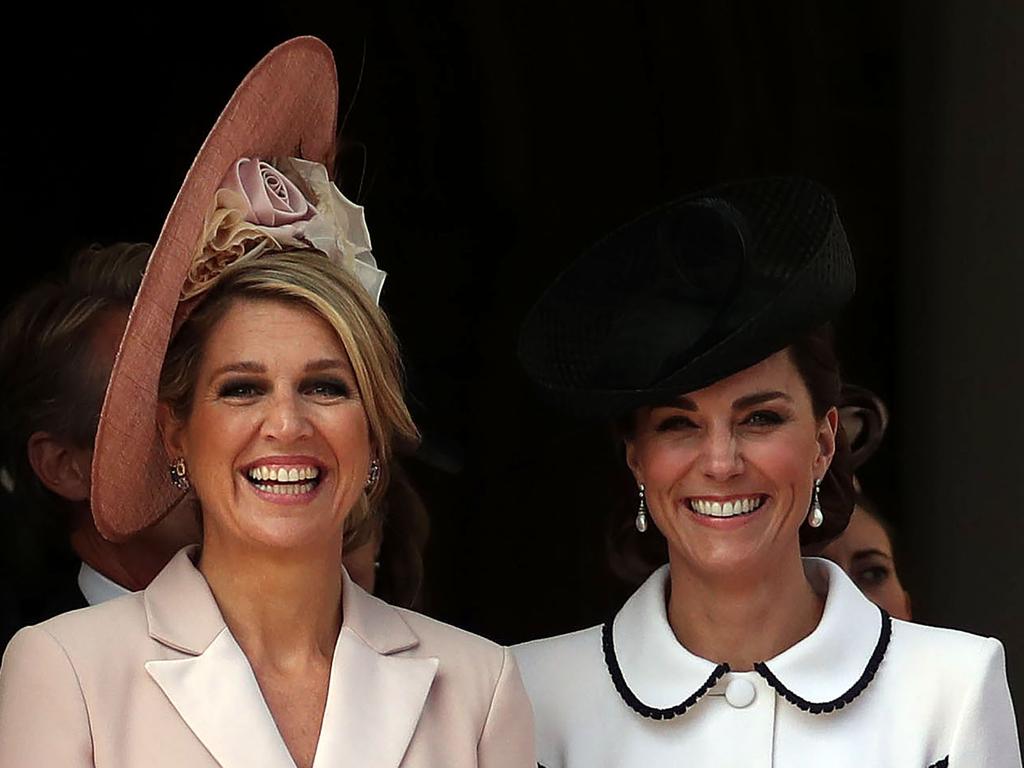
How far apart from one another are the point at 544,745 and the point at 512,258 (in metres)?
2.54

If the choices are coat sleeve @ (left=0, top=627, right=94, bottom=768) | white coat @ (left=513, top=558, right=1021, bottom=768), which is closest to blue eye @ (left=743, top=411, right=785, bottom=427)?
white coat @ (left=513, top=558, right=1021, bottom=768)

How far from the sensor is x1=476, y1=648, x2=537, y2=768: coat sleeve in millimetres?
3826

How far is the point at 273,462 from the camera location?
3697 mm

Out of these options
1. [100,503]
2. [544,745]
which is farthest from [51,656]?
[544,745]

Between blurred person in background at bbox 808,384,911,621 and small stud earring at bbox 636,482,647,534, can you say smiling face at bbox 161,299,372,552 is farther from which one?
blurred person in background at bbox 808,384,911,621

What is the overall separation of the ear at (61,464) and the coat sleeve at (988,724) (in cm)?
180

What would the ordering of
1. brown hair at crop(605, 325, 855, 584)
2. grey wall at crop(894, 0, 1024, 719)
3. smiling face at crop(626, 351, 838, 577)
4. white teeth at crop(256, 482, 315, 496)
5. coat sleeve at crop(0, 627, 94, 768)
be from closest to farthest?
1. coat sleeve at crop(0, 627, 94, 768)
2. white teeth at crop(256, 482, 315, 496)
3. smiling face at crop(626, 351, 838, 577)
4. brown hair at crop(605, 325, 855, 584)
5. grey wall at crop(894, 0, 1024, 719)

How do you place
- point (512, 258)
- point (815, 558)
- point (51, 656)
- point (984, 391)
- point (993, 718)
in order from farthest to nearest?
point (512, 258)
point (984, 391)
point (815, 558)
point (993, 718)
point (51, 656)

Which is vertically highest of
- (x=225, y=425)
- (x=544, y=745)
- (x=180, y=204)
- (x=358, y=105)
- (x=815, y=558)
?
(x=358, y=105)

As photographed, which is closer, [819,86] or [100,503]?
[100,503]

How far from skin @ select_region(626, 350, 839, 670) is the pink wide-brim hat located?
829 mm

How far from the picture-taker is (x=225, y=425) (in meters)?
3.71

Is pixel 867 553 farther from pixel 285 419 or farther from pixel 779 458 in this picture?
pixel 285 419

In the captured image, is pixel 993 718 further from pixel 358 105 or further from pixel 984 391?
pixel 358 105
